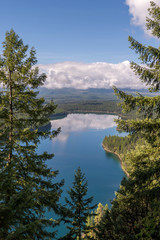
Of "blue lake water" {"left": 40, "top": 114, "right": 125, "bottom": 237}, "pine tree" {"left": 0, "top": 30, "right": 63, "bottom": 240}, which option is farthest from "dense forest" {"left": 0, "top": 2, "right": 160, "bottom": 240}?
"blue lake water" {"left": 40, "top": 114, "right": 125, "bottom": 237}

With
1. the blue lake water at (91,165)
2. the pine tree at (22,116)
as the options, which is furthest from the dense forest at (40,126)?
the blue lake water at (91,165)

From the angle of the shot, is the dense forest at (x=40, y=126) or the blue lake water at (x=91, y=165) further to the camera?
the blue lake water at (x=91, y=165)

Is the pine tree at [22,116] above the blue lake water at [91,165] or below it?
above

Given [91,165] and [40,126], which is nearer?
[40,126]

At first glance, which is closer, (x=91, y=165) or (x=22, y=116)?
(x=22, y=116)

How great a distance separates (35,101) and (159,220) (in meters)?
8.07

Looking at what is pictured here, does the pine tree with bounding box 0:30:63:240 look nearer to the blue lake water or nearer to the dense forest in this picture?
the dense forest

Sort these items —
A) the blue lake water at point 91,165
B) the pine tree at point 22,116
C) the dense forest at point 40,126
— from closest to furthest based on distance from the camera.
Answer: the dense forest at point 40,126
the pine tree at point 22,116
the blue lake water at point 91,165

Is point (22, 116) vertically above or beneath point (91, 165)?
Result: above

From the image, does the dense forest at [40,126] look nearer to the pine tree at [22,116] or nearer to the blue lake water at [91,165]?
the pine tree at [22,116]

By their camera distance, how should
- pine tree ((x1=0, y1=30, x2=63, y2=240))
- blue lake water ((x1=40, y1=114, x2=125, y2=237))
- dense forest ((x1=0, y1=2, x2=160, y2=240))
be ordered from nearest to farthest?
1. dense forest ((x1=0, y1=2, x2=160, y2=240))
2. pine tree ((x1=0, y1=30, x2=63, y2=240))
3. blue lake water ((x1=40, y1=114, x2=125, y2=237))

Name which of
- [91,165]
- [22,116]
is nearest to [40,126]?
[22,116]

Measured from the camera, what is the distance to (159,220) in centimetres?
556

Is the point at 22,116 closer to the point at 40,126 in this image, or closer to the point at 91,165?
the point at 40,126
